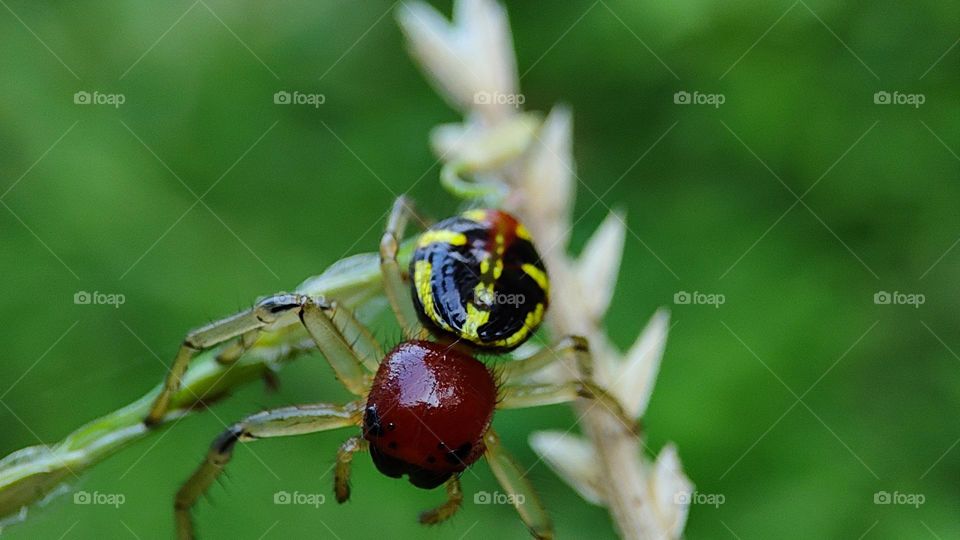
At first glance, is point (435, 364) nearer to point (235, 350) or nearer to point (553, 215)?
point (553, 215)

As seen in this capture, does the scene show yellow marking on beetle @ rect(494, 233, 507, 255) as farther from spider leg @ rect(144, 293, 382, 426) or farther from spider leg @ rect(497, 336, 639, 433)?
spider leg @ rect(144, 293, 382, 426)

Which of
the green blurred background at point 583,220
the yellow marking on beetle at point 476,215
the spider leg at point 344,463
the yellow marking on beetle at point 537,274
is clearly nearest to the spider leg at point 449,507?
the spider leg at point 344,463

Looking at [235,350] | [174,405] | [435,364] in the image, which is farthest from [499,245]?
[174,405]

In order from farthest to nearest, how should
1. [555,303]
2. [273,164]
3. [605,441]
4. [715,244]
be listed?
[273,164] → [715,244] → [555,303] → [605,441]

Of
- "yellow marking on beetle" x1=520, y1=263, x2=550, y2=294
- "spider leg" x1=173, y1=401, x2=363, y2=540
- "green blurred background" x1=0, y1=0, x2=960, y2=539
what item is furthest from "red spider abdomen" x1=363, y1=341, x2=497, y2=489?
"green blurred background" x1=0, y1=0, x2=960, y2=539

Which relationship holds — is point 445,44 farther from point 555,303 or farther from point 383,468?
point 383,468

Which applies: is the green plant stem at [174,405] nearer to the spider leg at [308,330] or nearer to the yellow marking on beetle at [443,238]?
the spider leg at [308,330]

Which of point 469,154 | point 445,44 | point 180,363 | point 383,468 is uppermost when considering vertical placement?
point 445,44

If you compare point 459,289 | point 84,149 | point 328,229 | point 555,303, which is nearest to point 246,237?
point 328,229
